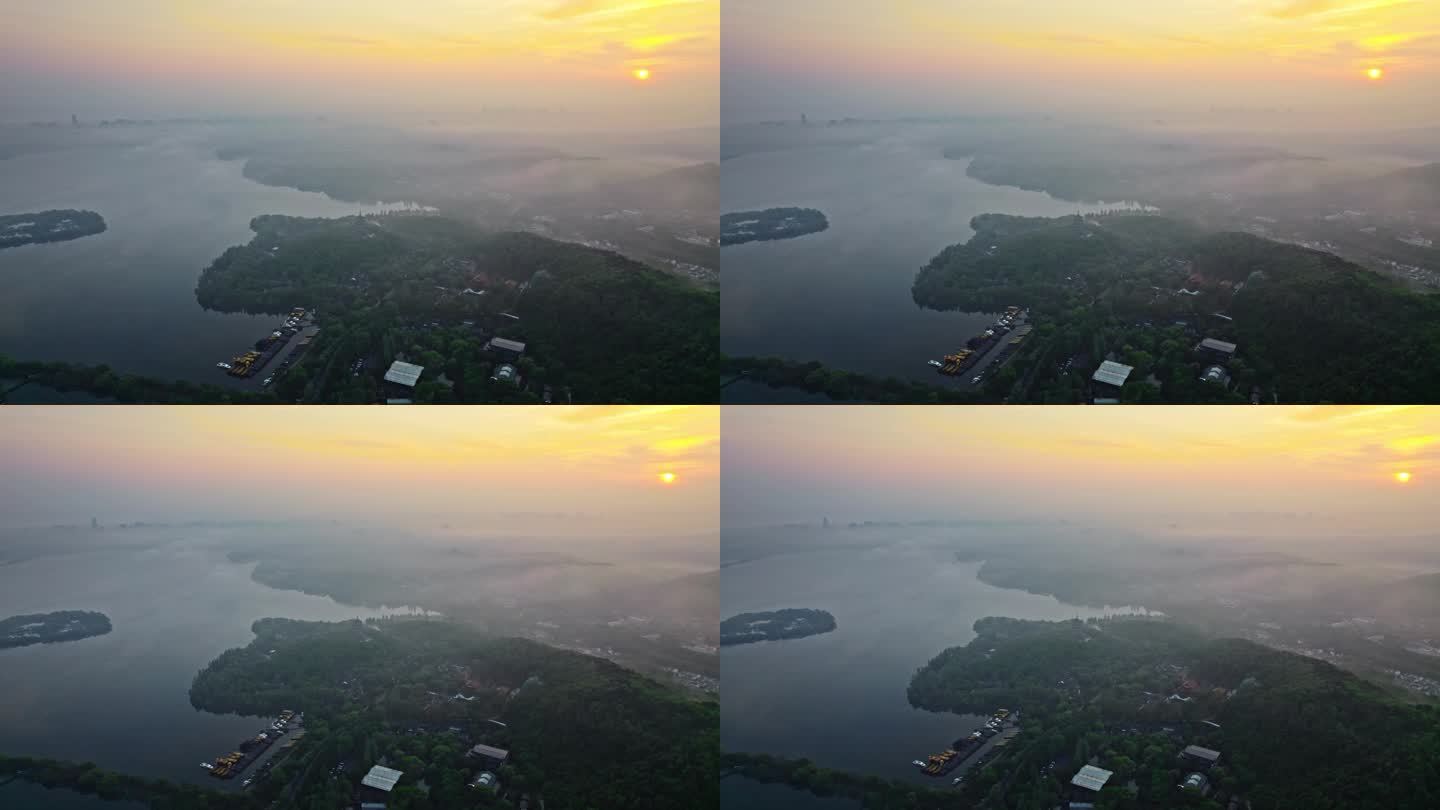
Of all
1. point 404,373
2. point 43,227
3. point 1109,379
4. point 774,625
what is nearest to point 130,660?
point 404,373

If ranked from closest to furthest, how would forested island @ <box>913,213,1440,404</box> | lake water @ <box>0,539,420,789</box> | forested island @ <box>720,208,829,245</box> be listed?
forested island @ <box>913,213,1440,404</box>
lake water @ <box>0,539,420,789</box>
forested island @ <box>720,208,829,245</box>

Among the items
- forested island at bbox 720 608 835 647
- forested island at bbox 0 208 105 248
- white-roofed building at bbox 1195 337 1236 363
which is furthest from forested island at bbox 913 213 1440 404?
forested island at bbox 0 208 105 248

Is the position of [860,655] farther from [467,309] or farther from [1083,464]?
[467,309]

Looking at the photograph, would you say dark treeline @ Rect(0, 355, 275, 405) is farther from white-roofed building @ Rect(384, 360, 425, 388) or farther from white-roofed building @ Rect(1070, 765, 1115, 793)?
white-roofed building @ Rect(1070, 765, 1115, 793)

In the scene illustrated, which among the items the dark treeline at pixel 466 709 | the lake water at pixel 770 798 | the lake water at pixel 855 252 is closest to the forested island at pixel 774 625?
the dark treeline at pixel 466 709

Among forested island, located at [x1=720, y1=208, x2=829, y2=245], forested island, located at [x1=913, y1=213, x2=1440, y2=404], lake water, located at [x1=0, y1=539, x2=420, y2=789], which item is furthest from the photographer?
forested island, located at [x1=720, y1=208, x2=829, y2=245]

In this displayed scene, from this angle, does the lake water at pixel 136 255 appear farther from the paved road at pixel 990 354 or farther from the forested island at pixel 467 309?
the paved road at pixel 990 354

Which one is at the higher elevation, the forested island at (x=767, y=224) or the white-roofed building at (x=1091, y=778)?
the forested island at (x=767, y=224)
